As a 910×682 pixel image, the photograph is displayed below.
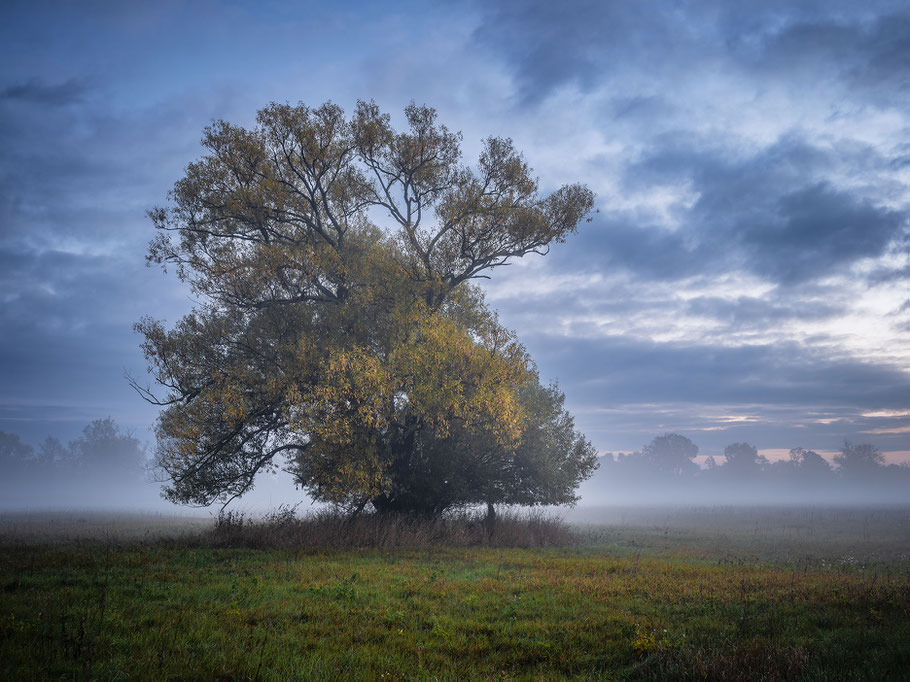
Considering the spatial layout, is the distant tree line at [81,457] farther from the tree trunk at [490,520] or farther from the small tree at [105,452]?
the tree trunk at [490,520]

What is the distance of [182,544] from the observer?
17.6m

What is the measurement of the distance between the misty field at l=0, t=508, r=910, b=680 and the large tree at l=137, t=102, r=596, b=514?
6.18m

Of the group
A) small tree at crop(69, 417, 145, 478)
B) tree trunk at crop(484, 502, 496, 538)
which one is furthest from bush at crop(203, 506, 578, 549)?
small tree at crop(69, 417, 145, 478)

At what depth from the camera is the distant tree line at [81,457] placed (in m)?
137

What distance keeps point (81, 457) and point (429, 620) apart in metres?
176

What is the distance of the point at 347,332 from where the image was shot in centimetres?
2275

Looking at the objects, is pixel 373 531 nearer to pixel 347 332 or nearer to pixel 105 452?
pixel 347 332

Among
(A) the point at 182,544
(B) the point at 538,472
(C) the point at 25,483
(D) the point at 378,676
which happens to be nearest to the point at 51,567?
(A) the point at 182,544

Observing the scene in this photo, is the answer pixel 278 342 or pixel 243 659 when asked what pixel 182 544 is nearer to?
pixel 278 342

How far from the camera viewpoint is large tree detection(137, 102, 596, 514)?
1948cm

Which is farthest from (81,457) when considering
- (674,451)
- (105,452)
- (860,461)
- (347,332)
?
(860,461)

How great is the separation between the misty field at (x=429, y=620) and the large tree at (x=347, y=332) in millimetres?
6182

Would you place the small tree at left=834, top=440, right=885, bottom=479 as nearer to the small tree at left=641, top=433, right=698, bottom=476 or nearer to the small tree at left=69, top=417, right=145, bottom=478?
the small tree at left=641, top=433, right=698, bottom=476

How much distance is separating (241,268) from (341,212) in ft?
20.7
